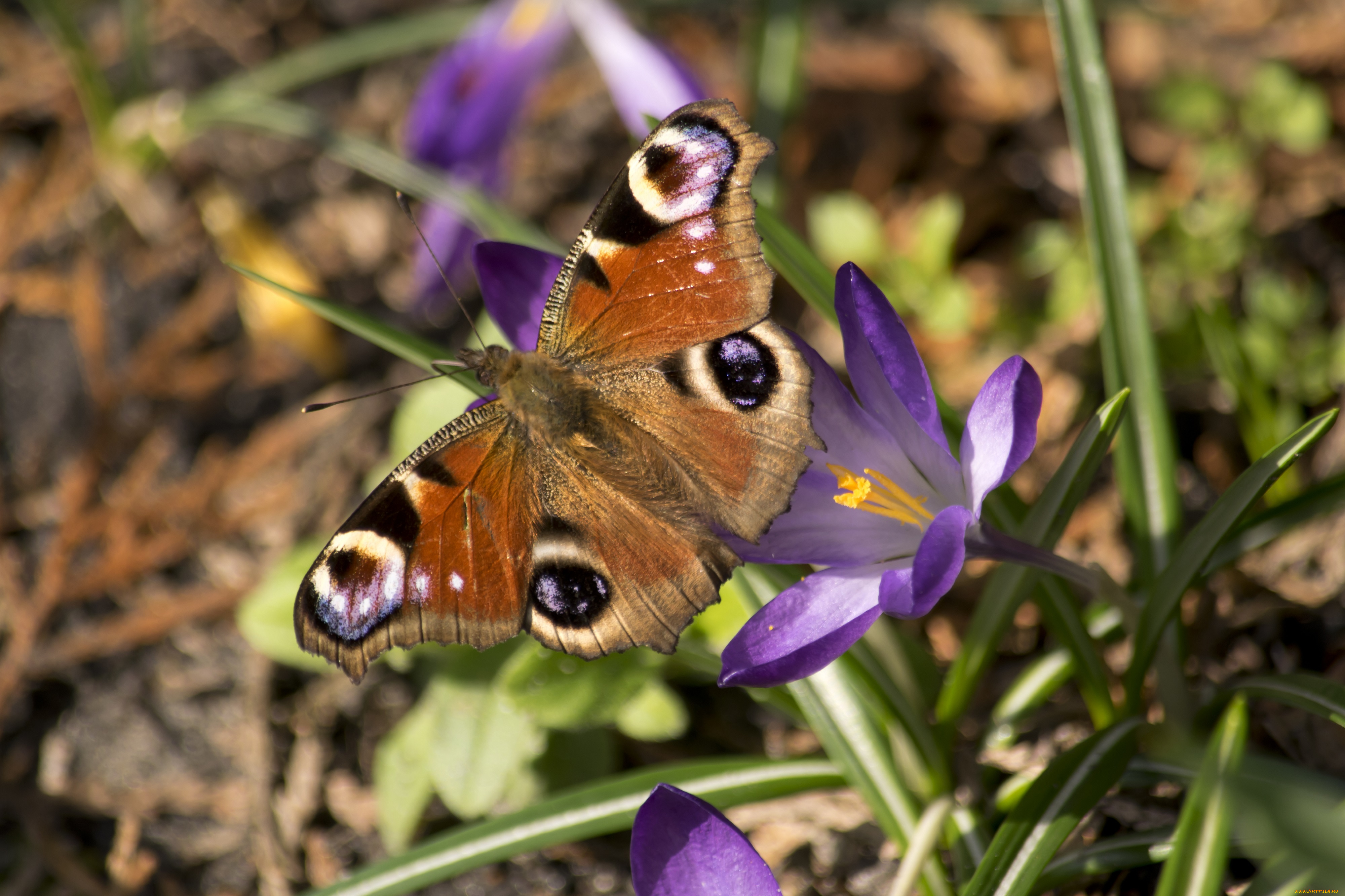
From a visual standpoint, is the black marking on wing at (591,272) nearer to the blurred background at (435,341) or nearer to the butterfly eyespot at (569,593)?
the butterfly eyespot at (569,593)

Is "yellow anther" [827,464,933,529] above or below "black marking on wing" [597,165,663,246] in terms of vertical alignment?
below

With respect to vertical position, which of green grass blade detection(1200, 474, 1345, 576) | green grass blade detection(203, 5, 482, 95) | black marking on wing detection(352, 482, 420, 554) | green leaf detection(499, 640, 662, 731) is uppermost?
green grass blade detection(203, 5, 482, 95)

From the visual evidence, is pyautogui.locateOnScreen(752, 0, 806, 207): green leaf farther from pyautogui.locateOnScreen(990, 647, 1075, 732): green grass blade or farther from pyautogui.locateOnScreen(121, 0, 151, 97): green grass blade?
pyautogui.locateOnScreen(121, 0, 151, 97): green grass blade

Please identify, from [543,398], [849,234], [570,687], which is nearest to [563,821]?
[570,687]

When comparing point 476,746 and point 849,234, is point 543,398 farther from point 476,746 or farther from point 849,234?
point 849,234

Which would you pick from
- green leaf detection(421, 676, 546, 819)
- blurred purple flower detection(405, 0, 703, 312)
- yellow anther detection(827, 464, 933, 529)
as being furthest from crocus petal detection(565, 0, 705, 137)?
green leaf detection(421, 676, 546, 819)

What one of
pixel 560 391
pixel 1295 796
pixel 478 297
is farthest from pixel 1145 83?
pixel 1295 796

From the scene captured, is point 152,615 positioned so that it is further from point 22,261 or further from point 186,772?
point 22,261
